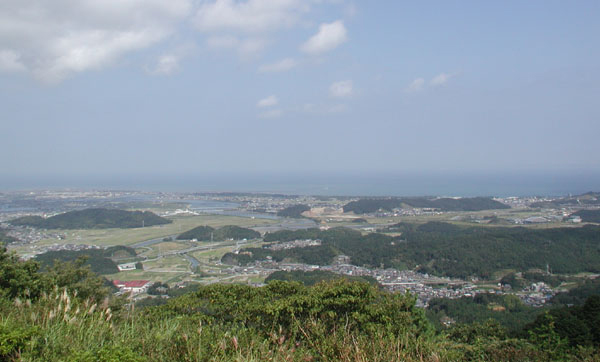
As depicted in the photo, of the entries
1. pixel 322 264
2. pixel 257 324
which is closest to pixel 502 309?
pixel 322 264

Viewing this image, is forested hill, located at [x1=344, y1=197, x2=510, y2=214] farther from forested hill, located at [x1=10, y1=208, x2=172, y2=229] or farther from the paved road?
the paved road

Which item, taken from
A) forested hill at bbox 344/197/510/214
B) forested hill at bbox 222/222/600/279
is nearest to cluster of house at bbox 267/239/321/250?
forested hill at bbox 222/222/600/279

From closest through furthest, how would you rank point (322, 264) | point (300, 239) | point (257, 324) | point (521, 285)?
point (257, 324) → point (521, 285) → point (322, 264) → point (300, 239)

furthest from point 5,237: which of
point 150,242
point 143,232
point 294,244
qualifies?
point 294,244

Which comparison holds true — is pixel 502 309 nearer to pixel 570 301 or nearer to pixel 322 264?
pixel 570 301

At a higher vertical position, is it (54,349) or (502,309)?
(54,349)

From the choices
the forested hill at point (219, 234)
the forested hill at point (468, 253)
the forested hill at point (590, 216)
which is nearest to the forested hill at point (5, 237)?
the forested hill at point (219, 234)
